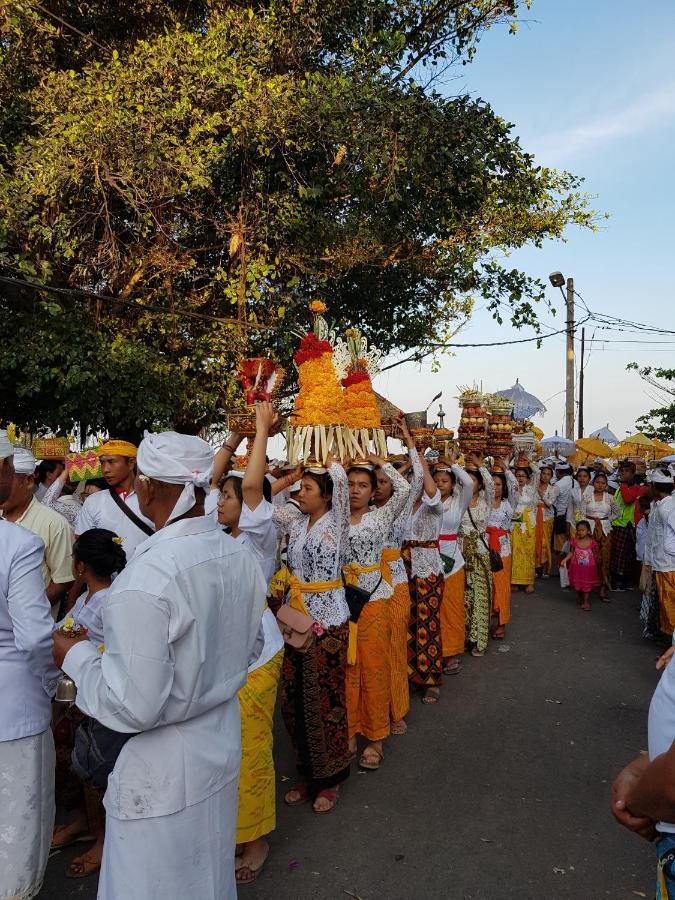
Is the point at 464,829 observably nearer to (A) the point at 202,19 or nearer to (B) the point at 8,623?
(B) the point at 8,623

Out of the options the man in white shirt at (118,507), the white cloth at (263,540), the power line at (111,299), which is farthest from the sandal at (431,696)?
the power line at (111,299)

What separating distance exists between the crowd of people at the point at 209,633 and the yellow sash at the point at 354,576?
19 millimetres

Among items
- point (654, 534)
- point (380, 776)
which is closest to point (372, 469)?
point (380, 776)

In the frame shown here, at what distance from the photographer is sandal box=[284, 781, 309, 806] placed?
436 centimetres

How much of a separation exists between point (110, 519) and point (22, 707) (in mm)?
1594

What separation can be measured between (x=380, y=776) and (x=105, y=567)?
9.14 feet

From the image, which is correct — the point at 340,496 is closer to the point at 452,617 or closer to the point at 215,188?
the point at 452,617

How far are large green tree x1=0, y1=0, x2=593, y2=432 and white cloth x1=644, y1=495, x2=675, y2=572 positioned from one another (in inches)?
187

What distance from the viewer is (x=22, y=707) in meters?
2.78

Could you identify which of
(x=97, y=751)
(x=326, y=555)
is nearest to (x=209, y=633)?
(x=97, y=751)

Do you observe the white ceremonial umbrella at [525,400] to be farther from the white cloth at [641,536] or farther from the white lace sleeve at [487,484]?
the white lace sleeve at [487,484]

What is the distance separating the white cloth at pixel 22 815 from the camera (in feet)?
9.07

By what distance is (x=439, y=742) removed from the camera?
5312 millimetres

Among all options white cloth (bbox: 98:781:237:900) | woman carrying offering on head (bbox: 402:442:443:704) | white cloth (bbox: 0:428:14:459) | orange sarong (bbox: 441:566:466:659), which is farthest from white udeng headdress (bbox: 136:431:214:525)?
orange sarong (bbox: 441:566:466:659)
